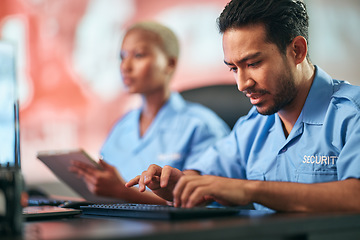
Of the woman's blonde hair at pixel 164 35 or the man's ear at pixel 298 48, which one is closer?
the man's ear at pixel 298 48

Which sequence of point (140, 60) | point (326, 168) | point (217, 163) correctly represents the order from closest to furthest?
point (326, 168)
point (217, 163)
point (140, 60)

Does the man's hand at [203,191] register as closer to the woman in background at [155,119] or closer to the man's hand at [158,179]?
the man's hand at [158,179]

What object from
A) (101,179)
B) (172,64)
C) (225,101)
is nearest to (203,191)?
(101,179)

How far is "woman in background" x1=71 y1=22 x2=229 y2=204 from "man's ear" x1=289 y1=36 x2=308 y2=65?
2.14 ft

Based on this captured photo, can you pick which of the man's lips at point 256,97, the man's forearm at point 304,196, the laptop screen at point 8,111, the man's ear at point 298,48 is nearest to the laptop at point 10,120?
the laptop screen at point 8,111

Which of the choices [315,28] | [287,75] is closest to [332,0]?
[315,28]

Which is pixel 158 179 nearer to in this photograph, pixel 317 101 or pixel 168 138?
pixel 317 101

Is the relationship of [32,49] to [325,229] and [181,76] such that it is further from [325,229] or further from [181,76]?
[325,229]

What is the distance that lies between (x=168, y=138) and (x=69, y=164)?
1.94 feet

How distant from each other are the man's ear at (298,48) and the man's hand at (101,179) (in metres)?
0.61

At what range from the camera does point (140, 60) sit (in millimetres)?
1800

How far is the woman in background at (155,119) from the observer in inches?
66.8

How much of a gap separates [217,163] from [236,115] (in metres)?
0.49

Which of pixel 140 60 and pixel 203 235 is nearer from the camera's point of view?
pixel 203 235
